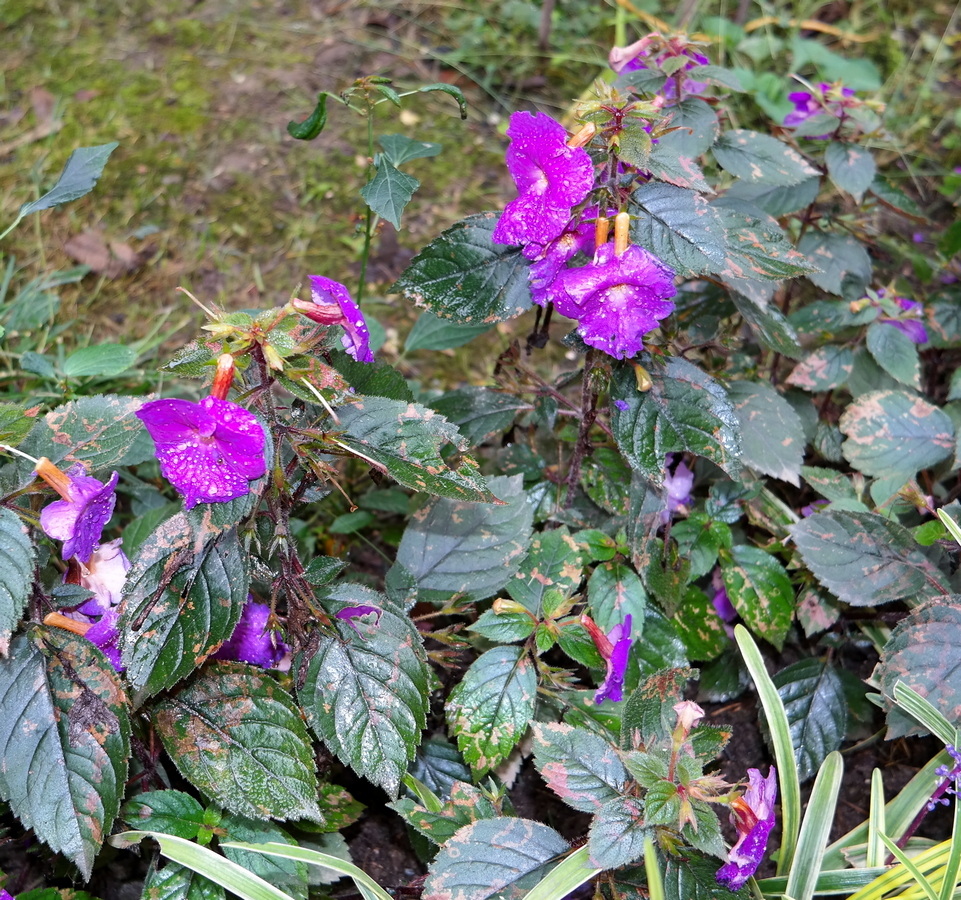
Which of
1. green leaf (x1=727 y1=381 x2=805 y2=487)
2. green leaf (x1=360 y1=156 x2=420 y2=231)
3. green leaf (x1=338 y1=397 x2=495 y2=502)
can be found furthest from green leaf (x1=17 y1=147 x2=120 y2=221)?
green leaf (x1=727 y1=381 x2=805 y2=487)

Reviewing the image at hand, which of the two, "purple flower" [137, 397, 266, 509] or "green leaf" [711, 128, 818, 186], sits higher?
"purple flower" [137, 397, 266, 509]

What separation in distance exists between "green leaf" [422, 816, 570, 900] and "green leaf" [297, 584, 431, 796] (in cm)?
12

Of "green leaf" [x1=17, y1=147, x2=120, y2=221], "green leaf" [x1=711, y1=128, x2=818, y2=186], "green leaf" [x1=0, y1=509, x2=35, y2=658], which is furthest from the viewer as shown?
"green leaf" [x1=711, y1=128, x2=818, y2=186]

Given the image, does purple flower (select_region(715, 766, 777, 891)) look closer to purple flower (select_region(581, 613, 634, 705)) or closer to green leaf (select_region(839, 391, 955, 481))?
purple flower (select_region(581, 613, 634, 705))

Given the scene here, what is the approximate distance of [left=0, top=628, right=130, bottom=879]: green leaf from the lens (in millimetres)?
1141

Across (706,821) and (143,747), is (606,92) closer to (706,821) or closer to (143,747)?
(706,821)

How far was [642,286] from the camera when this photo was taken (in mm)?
1181

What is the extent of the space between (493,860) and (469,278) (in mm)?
859

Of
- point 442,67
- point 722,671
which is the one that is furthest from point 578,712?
point 442,67

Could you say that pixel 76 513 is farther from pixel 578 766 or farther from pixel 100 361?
pixel 578 766

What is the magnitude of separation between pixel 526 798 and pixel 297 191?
1763 mm

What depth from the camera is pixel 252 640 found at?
4.30 feet

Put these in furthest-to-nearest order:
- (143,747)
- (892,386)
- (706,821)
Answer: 1. (892,386)
2. (143,747)
3. (706,821)

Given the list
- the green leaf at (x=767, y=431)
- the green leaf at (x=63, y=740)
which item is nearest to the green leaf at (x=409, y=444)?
the green leaf at (x=63, y=740)
